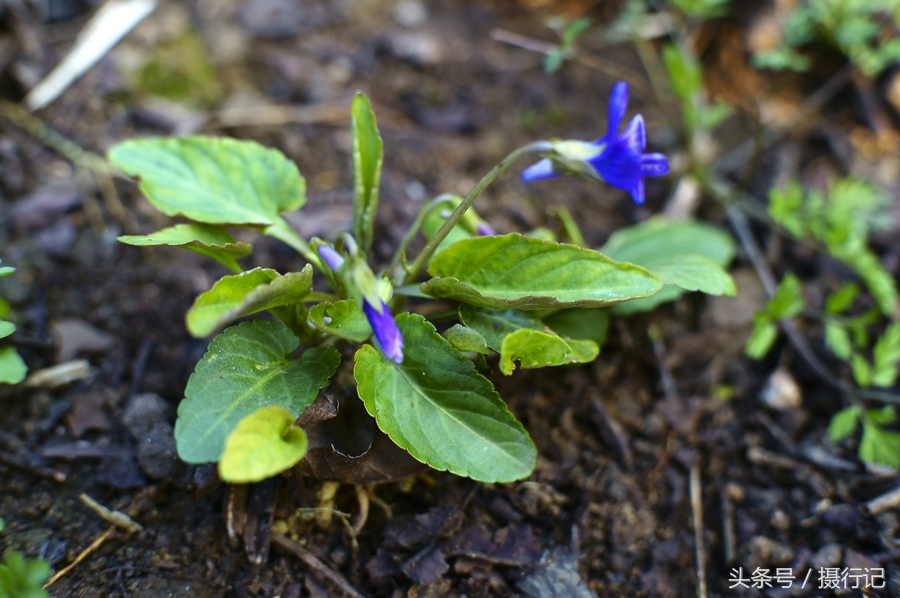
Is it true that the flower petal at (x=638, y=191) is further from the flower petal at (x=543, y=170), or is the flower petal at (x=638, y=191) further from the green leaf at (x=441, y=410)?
the green leaf at (x=441, y=410)

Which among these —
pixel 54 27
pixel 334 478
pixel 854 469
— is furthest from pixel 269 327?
pixel 54 27

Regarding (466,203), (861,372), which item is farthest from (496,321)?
(861,372)

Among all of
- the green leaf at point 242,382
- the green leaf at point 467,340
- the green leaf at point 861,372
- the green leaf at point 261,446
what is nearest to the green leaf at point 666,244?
the green leaf at point 861,372

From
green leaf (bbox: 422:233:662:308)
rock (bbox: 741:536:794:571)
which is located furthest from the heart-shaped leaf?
rock (bbox: 741:536:794:571)

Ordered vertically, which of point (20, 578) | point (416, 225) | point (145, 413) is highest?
point (416, 225)

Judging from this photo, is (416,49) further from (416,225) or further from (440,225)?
(416,225)

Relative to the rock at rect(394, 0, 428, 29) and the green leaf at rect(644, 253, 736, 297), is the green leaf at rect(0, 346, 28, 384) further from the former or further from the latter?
the rock at rect(394, 0, 428, 29)

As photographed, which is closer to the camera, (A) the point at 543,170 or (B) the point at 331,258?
(B) the point at 331,258
